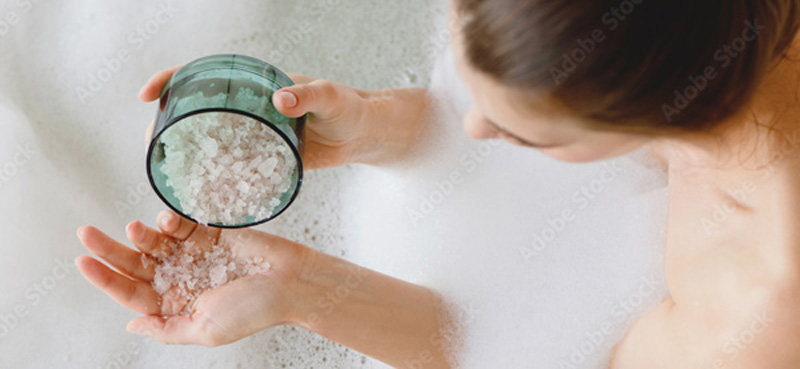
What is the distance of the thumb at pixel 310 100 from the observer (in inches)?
28.5

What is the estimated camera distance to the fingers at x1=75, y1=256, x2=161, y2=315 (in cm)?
83

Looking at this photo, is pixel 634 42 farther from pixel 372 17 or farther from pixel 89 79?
pixel 89 79

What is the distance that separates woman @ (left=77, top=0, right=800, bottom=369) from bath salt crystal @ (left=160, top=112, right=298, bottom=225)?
54 millimetres

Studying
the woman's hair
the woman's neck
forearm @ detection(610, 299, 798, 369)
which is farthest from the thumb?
forearm @ detection(610, 299, 798, 369)

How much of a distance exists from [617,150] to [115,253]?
A: 0.62m

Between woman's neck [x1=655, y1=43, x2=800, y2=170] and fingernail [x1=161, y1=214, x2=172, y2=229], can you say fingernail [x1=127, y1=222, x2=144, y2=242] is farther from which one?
woman's neck [x1=655, y1=43, x2=800, y2=170]

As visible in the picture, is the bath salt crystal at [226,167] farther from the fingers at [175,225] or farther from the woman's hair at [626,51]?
the woman's hair at [626,51]

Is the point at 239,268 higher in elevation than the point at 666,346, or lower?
higher

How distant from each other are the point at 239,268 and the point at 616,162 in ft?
1.87

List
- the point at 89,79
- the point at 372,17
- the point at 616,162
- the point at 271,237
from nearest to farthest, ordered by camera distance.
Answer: the point at 271,237, the point at 616,162, the point at 89,79, the point at 372,17

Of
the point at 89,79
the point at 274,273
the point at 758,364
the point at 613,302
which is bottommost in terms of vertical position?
the point at 613,302

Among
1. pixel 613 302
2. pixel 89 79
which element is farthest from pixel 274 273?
pixel 89 79

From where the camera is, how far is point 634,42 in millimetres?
508

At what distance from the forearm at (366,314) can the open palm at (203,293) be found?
0.03 metres
